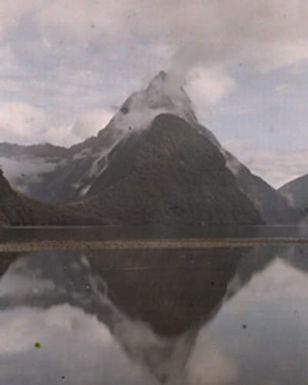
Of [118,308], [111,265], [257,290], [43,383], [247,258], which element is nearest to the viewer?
[43,383]

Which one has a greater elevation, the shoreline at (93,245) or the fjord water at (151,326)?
the fjord water at (151,326)

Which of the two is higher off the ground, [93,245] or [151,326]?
[151,326]

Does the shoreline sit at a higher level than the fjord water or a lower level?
lower

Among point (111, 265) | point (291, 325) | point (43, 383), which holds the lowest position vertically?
point (111, 265)

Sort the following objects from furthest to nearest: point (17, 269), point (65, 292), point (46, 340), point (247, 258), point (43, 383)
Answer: point (247, 258) < point (17, 269) < point (65, 292) < point (46, 340) < point (43, 383)

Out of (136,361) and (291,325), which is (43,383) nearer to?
(136,361)

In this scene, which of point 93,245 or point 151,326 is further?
point 93,245

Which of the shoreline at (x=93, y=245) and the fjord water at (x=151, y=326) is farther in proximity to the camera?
the shoreline at (x=93, y=245)

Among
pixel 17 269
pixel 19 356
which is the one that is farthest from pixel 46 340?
pixel 17 269
